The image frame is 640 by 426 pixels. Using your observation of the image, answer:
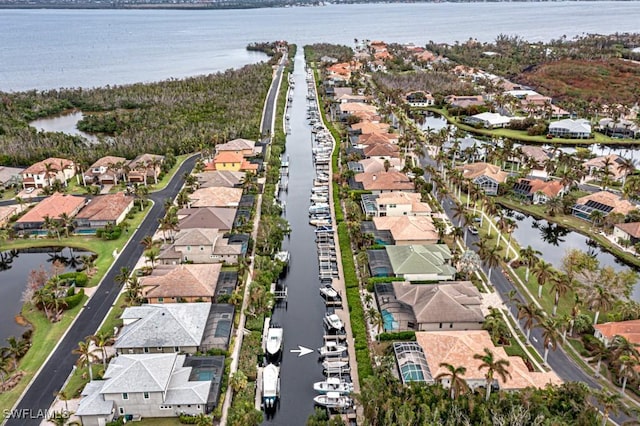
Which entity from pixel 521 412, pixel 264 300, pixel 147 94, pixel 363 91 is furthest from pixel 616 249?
pixel 147 94

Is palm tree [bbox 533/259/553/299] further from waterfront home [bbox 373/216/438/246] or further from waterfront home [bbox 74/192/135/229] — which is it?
waterfront home [bbox 74/192/135/229]

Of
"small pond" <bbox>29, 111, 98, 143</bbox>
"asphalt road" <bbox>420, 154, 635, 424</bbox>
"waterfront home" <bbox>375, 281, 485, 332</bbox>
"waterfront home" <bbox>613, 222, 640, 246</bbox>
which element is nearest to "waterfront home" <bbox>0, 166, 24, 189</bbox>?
"small pond" <bbox>29, 111, 98, 143</bbox>

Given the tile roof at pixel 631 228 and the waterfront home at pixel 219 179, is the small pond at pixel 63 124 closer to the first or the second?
the waterfront home at pixel 219 179

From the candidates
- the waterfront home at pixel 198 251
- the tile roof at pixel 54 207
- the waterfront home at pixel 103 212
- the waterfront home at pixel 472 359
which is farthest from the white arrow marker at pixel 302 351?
the tile roof at pixel 54 207

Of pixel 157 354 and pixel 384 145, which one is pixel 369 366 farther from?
pixel 384 145

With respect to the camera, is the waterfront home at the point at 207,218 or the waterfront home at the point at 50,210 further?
the waterfront home at the point at 50,210

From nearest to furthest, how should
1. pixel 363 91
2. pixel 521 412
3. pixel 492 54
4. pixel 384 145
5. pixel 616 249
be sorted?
pixel 521 412
pixel 616 249
pixel 384 145
pixel 363 91
pixel 492 54

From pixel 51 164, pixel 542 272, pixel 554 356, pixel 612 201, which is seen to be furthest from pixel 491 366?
pixel 51 164
